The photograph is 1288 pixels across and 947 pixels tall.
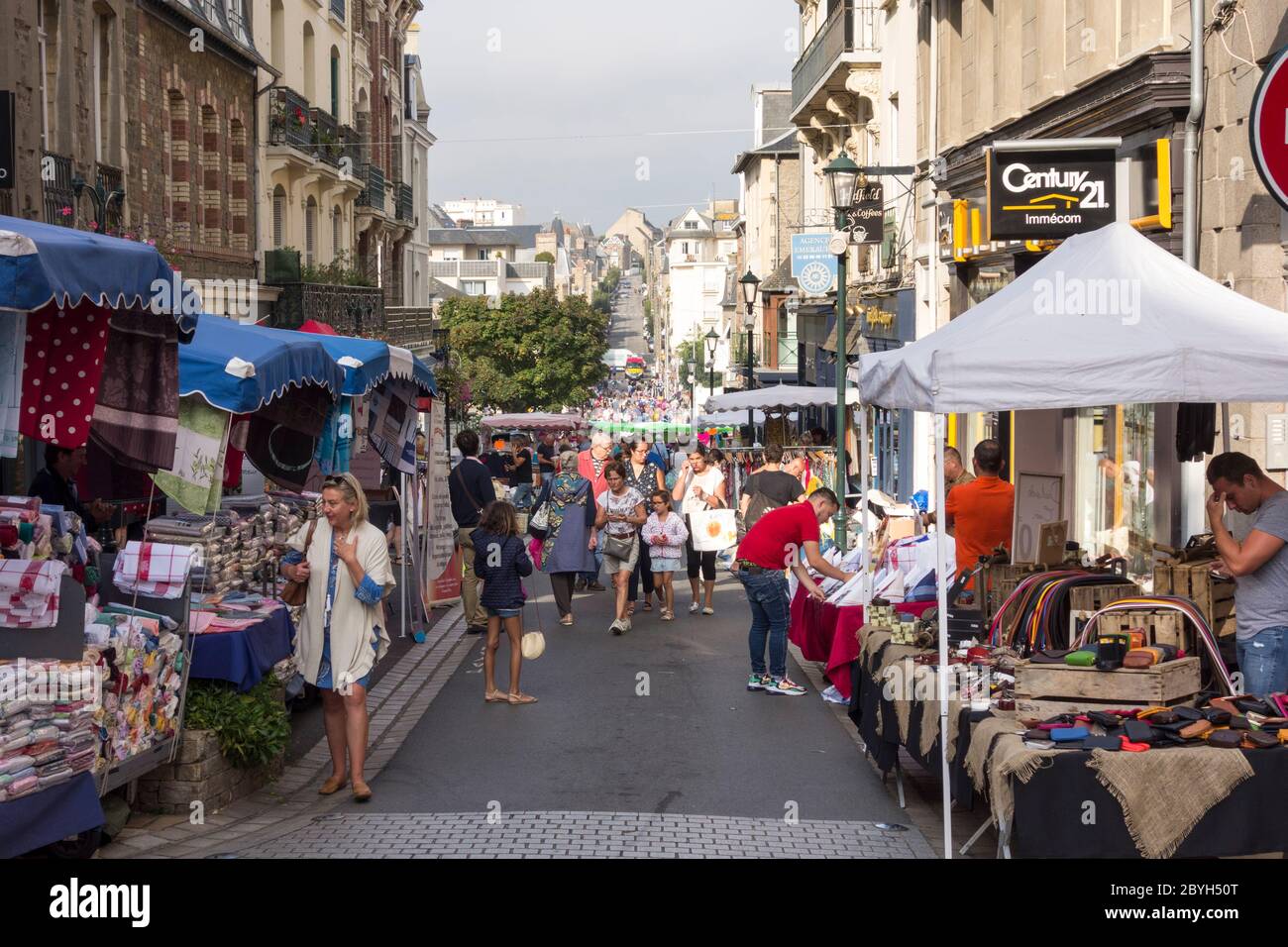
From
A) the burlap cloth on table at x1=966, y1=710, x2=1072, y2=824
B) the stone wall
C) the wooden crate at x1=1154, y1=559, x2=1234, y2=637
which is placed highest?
the wooden crate at x1=1154, y1=559, x2=1234, y2=637

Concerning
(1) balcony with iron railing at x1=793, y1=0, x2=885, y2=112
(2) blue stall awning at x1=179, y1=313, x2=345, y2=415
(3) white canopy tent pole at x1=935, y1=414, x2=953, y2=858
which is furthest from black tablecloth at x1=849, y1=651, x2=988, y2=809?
(1) balcony with iron railing at x1=793, y1=0, x2=885, y2=112

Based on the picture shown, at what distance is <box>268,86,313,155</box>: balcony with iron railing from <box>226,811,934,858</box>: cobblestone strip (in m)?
20.9

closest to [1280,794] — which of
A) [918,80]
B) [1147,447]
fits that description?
[1147,447]

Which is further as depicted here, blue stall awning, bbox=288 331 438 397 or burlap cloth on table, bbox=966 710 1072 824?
blue stall awning, bbox=288 331 438 397

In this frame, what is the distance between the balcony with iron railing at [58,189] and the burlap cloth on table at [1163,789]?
12.2 metres

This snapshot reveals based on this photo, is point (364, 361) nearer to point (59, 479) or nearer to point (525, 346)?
point (59, 479)

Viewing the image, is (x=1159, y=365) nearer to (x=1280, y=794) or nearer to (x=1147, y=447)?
(x=1280, y=794)

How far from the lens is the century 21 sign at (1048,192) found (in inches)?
560

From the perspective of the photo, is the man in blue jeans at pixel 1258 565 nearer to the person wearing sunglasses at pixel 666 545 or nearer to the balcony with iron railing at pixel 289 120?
the person wearing sunglasses at pixel 666 545

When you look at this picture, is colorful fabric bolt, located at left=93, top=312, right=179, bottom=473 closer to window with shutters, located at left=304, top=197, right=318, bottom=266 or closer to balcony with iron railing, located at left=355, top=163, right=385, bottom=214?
window with shutters, located at left=304, top=197, right=318, bottom=266

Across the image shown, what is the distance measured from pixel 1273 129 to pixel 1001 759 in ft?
15.4

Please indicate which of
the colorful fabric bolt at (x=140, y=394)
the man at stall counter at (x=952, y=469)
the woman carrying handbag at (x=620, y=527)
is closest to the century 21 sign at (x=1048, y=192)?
the man at stall counter at (x=952, y=469)

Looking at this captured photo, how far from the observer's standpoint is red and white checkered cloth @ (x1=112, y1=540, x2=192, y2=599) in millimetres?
8039
